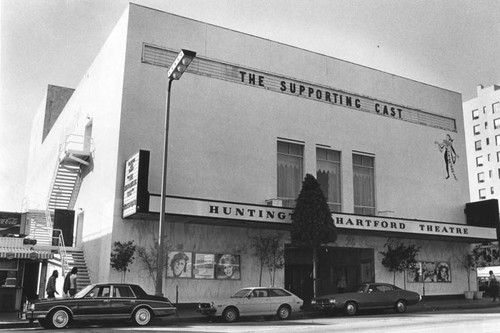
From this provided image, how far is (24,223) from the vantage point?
2595cm

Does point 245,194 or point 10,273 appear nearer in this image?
point 10,273

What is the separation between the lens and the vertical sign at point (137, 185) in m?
20.6

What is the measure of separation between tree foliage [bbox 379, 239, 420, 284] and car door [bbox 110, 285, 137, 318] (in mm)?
16625

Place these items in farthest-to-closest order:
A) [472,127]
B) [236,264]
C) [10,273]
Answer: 1. [472,127]
2. [236,264]
3. [10,273]

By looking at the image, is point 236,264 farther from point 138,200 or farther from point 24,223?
point 24,223

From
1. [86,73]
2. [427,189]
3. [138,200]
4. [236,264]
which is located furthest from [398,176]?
[86,73]

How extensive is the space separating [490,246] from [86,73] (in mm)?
27772

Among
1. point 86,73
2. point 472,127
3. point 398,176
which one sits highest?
point 472,127

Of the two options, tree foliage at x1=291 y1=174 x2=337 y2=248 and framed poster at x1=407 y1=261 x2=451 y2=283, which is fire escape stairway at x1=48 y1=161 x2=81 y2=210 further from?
framed poster at x1=407 y1=261 x2=451 y2=283

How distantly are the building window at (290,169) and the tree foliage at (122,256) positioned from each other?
876 centimetres

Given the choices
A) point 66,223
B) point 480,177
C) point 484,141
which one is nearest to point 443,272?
point 66,223

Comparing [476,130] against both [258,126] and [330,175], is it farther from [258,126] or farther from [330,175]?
[258,126]

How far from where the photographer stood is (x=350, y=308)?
21125 millimetres

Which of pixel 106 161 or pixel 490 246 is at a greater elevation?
pixel 106 161
